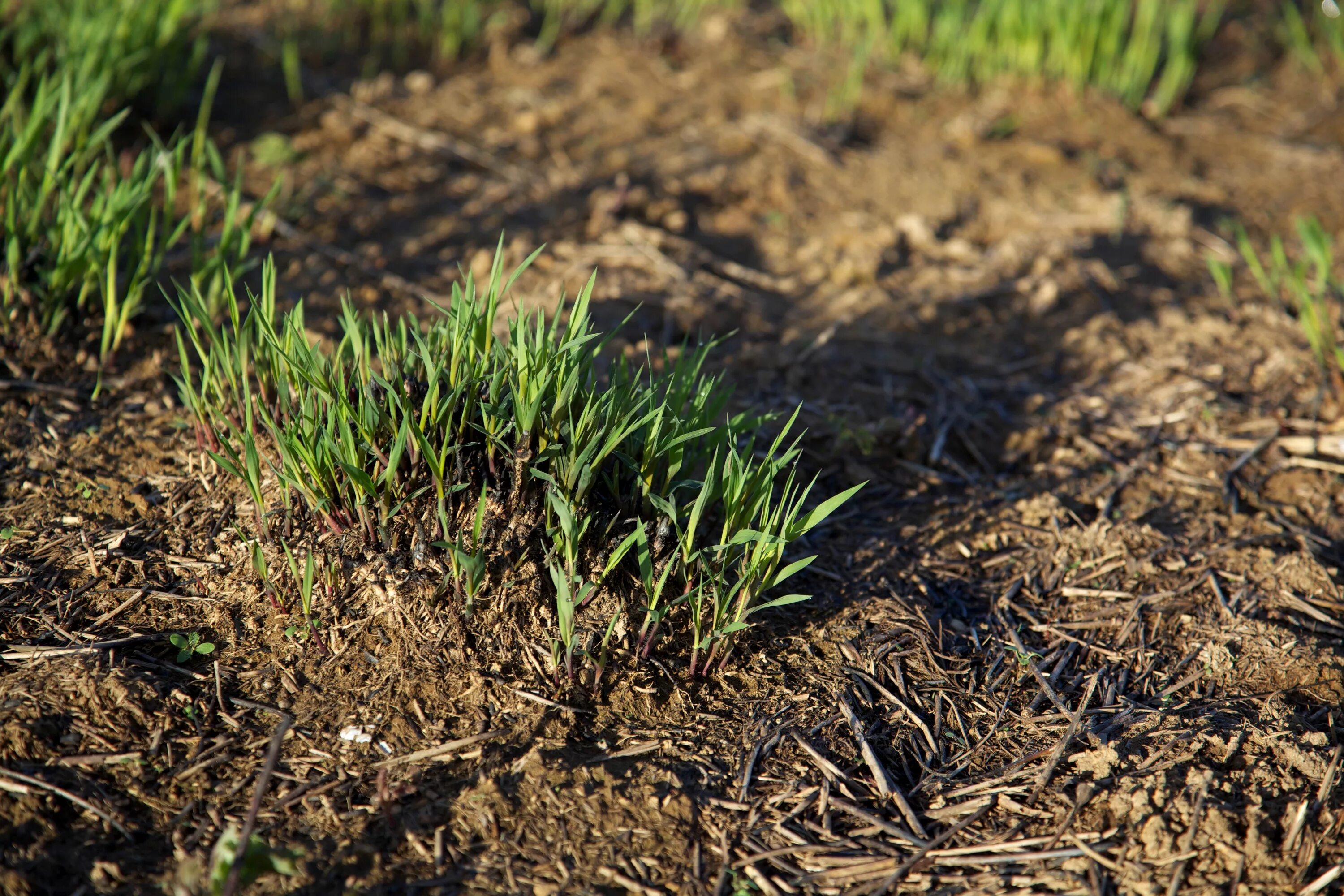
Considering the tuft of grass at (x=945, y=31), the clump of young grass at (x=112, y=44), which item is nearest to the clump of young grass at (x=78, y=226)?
the clump of young grass at (x=112, y=44)

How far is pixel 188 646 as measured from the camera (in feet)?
5.71

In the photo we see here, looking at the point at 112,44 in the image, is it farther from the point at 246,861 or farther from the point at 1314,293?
the point at 1314,293

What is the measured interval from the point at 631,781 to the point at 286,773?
1.84ft

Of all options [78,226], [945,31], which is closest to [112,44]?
[78,226]

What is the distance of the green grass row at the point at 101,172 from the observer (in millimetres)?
2146

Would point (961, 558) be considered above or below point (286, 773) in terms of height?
above

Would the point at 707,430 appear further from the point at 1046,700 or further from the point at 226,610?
the point at 226,610

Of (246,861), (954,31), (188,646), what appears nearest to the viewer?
(246,861)

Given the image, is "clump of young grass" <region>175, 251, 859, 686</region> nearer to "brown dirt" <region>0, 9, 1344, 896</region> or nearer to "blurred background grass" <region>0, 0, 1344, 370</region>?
"brown dirt" <region>0, 9, 1344, 896</region>

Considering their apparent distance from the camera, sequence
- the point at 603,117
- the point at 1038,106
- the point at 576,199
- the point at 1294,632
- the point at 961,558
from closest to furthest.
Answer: the point at 1294,632 < the point at 961,558 < the point at 576,199 < the point at 603,117 < the point at 1038,106

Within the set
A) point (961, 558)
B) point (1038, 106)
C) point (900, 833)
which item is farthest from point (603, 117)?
point (900, 833)

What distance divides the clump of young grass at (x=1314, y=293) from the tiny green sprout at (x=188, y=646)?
8.79 ft

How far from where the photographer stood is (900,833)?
5.12ft

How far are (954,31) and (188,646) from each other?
11.4ft
